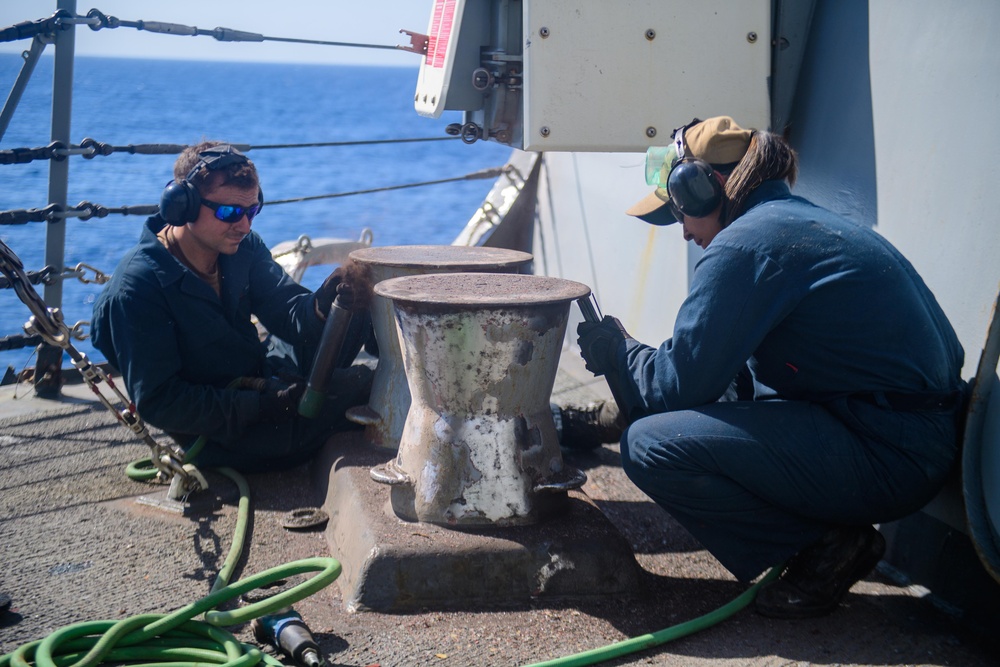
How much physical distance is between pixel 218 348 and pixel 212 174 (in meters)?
0.64

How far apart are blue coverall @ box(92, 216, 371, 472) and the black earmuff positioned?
1.56 m

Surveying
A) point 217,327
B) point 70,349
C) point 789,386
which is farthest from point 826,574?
point 70,349

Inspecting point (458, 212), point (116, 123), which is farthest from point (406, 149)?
point (458, 212)

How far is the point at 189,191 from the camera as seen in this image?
310 cm

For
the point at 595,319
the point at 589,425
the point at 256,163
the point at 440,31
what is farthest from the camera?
the point at 256,163

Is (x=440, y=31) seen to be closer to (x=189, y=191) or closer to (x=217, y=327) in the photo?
(x=189, y=191)

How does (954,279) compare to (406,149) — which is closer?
(954,279)

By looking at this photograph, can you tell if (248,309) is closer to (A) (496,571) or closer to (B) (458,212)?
(A) (496,571)

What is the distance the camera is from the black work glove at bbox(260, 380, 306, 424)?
3.34 metres

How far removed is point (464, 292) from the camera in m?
2.63

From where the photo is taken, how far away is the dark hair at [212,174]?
3.15 metres

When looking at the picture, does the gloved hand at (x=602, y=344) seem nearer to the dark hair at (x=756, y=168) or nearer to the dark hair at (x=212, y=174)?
the dark hair at (x=756, y=168)

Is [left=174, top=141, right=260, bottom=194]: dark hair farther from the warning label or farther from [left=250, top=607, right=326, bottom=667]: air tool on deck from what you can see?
[left=250, top=607, right=326, bottom=667]: air tool on deck

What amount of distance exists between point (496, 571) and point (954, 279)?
147cm
